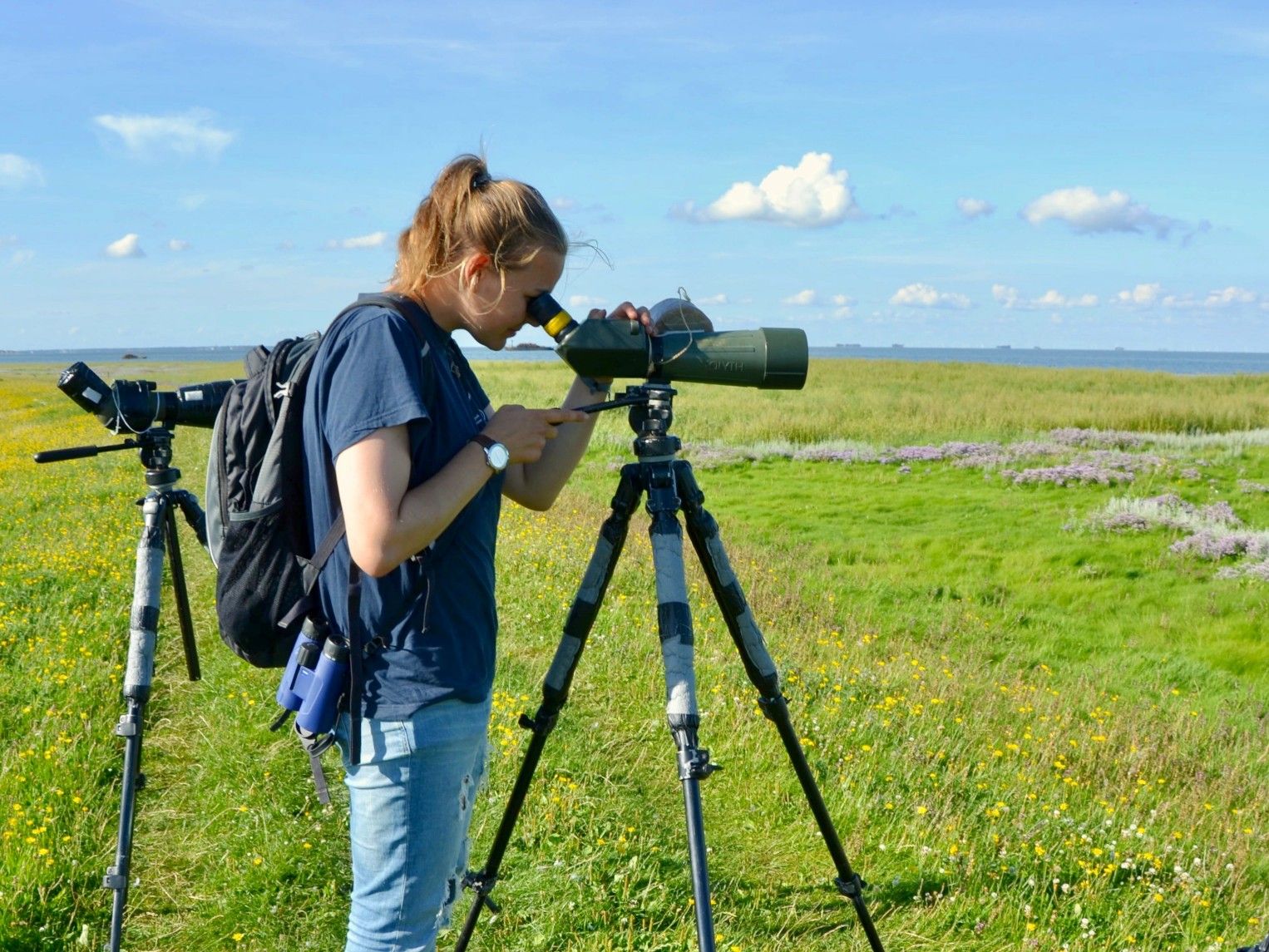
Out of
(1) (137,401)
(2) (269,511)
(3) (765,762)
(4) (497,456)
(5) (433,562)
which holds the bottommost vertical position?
(3) (765,762)

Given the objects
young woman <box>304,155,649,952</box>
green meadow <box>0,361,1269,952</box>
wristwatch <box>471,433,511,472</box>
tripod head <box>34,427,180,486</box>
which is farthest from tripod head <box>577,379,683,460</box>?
tripod head <box>34,427,180,486</box>

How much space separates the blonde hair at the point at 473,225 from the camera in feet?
7.29

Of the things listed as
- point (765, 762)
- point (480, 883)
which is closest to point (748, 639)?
point (480, 883)

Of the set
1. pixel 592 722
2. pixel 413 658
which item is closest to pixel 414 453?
pixel 413 658

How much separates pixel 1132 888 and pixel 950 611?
684cm

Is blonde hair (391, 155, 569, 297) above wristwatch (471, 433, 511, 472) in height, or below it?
above

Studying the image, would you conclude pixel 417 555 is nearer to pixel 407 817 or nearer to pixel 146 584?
pixel 407 817

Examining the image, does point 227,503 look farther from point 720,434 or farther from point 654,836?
point 720,434

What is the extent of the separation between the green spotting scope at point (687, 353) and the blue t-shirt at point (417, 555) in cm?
38

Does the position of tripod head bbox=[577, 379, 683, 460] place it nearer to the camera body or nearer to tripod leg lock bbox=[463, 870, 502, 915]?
the camera body

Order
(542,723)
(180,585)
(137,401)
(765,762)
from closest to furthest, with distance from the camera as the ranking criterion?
(542,723) → (137,401) → (180,585) → (765,762)

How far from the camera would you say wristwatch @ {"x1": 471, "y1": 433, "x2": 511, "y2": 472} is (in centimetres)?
214

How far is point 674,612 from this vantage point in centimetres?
256

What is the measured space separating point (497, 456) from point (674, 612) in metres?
0.69
